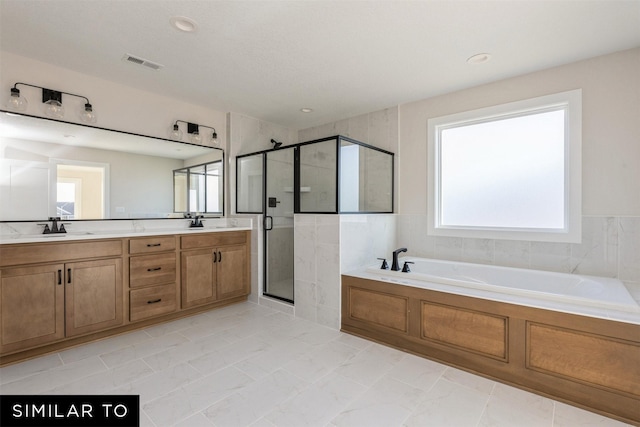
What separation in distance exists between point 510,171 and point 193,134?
3586 mm

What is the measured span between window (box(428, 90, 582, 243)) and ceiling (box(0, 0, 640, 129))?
40cm

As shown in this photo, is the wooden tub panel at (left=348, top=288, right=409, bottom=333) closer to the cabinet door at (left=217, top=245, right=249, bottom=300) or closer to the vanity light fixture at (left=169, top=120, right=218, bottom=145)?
the cabinet door at (left=217, top=245, right=249, bottom=300)

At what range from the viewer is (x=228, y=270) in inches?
138

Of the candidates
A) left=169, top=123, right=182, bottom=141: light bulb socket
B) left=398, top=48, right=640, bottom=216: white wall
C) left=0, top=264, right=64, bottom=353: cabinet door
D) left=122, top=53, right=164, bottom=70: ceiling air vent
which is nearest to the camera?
left=0, top=264, right=64, bottom=353: cabinet door

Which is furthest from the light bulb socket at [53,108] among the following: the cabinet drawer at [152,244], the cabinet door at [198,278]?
the cabinet door at [198,278]

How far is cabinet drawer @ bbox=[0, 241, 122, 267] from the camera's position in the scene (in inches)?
83.5

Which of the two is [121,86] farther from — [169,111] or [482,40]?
[482,40]

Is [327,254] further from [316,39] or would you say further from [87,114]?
[87,114]

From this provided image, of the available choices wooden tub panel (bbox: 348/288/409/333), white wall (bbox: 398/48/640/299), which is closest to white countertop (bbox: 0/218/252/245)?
wooden tub panel (bbox: 348/288/409/333)

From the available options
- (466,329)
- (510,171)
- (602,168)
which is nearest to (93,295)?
(466,329)

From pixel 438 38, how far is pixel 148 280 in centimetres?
329

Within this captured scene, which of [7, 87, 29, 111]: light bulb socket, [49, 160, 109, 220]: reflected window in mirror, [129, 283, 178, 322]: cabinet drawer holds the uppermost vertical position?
[7, 87, 29, 111]: light bulb socket

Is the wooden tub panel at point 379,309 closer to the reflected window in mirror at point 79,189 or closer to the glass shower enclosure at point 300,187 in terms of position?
the glass shower enclosure at point 300,187

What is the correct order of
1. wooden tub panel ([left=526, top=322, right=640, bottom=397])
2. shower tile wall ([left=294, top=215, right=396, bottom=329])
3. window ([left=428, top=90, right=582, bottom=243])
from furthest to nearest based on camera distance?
shower tile wall ([left=294, top=215, right=396, bottom=329])
window ([left=428, top=90, right=582, bottom=243])
wooden tub panel ([left=526, top=322, right=640, bottom=397])
